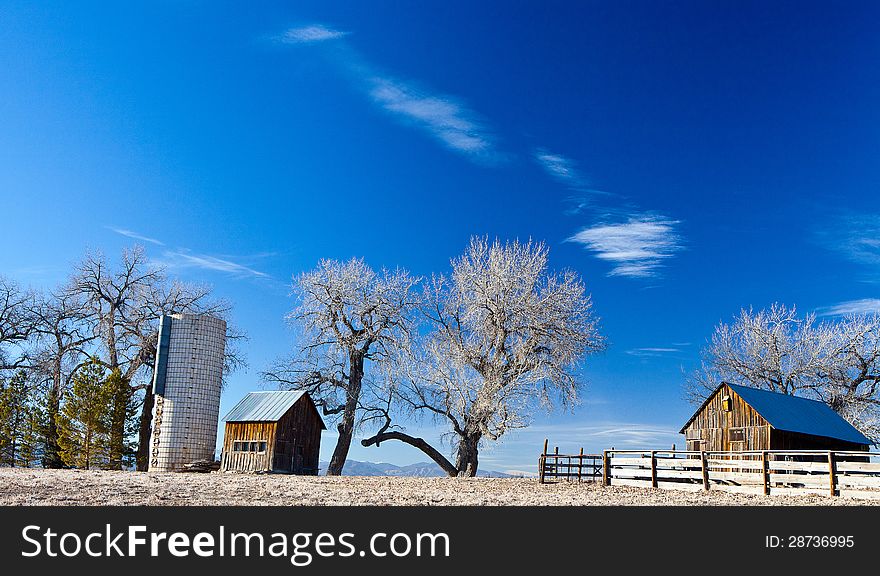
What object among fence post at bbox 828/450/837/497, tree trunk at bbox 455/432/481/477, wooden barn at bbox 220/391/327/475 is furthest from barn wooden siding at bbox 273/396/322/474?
fence post at bbox 828/450/837/497

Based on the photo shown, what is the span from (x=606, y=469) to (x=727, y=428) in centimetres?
741

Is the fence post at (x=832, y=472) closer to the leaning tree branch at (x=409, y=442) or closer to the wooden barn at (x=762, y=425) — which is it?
the wooden barn at (x=762, y=425)

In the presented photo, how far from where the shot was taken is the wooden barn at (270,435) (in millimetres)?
29266

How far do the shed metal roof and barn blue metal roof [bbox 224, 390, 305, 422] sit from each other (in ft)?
57.5

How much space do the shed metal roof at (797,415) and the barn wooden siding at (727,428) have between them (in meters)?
0.34

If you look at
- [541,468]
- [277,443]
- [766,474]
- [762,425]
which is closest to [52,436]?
[277,443]

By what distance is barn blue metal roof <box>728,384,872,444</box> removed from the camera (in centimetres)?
3066

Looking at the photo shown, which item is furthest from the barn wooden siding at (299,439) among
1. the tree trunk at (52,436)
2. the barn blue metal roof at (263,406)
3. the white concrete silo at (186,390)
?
the tree trunk at (52,436)

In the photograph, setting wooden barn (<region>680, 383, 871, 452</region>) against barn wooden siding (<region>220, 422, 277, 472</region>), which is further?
wooden barn (<region>680, 383, 871, 452</region>)


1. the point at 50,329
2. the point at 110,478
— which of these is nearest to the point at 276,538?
the point at 110,478

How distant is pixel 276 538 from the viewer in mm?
9914

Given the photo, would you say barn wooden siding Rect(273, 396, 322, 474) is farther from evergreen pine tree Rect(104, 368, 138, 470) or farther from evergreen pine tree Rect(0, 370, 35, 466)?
evergreen pine tree Rect(0, 370, 35, 466)

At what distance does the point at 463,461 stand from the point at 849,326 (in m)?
22.5

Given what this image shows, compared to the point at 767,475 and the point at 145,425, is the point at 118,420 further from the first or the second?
the point at 767,475
